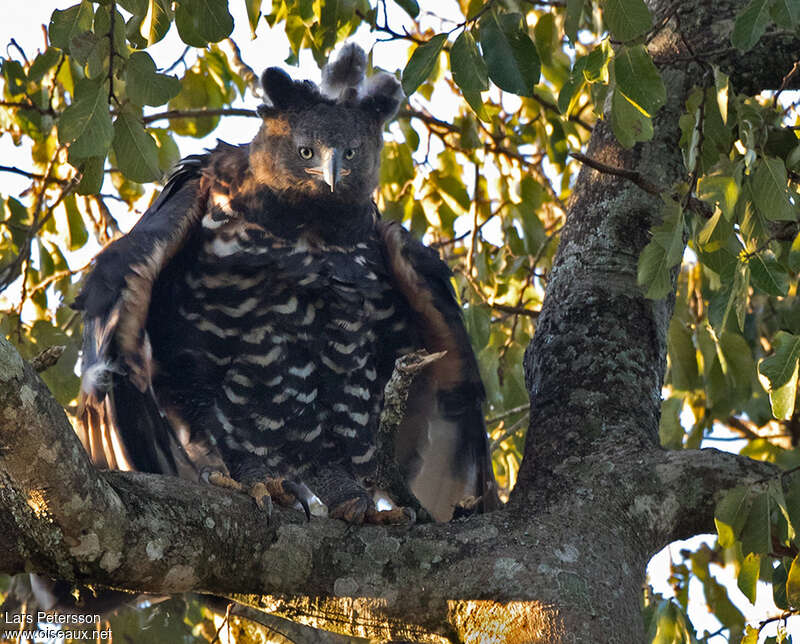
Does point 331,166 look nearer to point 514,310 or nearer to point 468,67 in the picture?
point 514,310

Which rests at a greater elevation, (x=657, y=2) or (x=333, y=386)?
(x=657, y=2)

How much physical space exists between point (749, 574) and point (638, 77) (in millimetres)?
1129

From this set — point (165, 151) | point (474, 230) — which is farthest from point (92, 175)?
point (474, 230)

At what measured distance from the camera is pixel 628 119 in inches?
84.2

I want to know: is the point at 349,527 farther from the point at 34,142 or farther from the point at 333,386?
the point at 34,142

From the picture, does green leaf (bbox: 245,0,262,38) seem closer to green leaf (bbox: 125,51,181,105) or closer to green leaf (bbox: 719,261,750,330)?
green leaf (bbox: 125,51,181,105)

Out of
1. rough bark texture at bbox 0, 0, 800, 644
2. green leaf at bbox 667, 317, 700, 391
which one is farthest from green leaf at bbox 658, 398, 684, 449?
rough bark texture at bbox 0, 0, 800, 644

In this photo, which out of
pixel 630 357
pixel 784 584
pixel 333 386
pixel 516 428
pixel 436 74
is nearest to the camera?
pixel 784 584

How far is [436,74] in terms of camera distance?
13.7 ft

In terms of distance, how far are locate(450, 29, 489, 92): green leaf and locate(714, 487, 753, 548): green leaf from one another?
3.40 feet

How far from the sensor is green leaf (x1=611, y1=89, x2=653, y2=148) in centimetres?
213

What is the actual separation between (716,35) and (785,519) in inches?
61.8

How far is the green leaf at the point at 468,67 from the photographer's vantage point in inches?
85.2

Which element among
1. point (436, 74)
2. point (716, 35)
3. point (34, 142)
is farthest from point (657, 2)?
point (34, 142)
